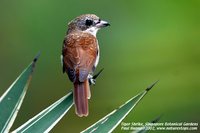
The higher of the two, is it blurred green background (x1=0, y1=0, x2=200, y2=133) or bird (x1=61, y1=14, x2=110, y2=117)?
bird (x1=61, y1=14, x2=110, y2=117)

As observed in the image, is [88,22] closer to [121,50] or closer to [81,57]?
[81,57]

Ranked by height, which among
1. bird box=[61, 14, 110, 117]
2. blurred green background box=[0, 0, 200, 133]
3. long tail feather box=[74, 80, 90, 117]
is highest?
bird box=[61, 14, 110, 117]

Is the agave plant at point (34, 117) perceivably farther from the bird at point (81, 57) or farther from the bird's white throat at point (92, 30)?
the bird's white throat at point (92, 30)

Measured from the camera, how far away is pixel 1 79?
18.7 ft

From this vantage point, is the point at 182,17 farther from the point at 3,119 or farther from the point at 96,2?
the point at 3,119

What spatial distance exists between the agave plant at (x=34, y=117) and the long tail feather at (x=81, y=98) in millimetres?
718

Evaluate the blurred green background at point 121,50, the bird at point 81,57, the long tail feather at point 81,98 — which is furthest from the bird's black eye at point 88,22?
the blurred green background at point 121,50

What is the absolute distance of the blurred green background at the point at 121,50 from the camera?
5.45m

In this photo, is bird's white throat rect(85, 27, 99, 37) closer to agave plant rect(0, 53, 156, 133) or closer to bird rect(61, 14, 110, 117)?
bird rect(61, 14, 110, 117)

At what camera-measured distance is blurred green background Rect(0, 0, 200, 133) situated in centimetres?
545

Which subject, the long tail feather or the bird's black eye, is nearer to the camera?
the long tail feather

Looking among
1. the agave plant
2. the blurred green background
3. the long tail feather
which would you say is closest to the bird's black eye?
the long tail feather

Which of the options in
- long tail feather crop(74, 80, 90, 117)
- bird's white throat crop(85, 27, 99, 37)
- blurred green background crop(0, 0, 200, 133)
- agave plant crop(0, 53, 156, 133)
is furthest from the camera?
blurred green background crop(0, 0, 200, 133)

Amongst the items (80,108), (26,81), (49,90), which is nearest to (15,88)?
(26,81)
